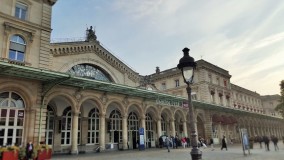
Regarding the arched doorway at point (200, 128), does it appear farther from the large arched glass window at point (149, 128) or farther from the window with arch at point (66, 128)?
the window with arch at point (66, 128)

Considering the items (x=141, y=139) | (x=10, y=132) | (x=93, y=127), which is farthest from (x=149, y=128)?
(x=10, y=132)

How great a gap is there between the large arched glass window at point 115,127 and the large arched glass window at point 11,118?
1246 cm

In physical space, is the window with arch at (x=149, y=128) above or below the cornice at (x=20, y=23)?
below

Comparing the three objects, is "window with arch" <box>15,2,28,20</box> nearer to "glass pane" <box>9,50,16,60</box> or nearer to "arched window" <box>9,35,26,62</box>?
"arched window" <box>9,35,26,62</box>

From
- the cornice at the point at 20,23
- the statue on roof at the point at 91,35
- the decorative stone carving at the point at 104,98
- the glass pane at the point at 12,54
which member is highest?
the statue on roof at the point at 91,35

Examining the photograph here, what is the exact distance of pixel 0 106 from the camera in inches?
697

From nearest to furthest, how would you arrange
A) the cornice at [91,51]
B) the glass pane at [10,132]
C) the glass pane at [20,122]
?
the glass pane at [10,132] → the glass pane at [20,122] → the cornice at [91,51]

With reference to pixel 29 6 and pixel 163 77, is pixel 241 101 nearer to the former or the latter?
pixel 163 77

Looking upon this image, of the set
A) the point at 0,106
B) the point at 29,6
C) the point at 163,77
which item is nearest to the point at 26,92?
the point at 0,106

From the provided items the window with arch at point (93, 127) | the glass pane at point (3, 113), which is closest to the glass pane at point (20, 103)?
the glass pane at point (3, 113)

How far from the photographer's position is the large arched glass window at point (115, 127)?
2936cm

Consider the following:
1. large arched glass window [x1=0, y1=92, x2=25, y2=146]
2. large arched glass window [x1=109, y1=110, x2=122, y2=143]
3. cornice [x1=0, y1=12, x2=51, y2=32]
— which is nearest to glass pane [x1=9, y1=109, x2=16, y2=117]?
large arched glass window [x1=0, y1=92, x2=25, y2=146]

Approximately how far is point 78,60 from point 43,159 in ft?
44.6

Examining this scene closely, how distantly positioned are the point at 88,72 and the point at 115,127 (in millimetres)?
7545
